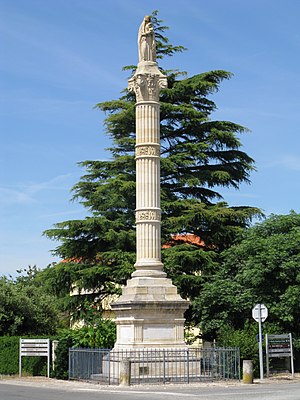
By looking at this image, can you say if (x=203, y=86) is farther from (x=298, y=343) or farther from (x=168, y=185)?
(x=298, y=343)

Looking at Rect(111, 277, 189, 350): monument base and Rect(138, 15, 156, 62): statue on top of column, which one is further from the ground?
Rect(138, 15, 156, 62): statue on top of column

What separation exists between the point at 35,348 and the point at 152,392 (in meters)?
8.04

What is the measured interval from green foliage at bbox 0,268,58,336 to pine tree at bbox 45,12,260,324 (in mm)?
1965

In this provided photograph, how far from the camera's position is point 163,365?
2247cm

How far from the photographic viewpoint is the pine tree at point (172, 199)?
32.8 metres

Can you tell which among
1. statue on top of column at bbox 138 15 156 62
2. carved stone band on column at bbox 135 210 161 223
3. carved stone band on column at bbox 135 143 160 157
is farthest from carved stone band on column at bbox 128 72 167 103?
carved stone band on column at bbox 135 210 161 223

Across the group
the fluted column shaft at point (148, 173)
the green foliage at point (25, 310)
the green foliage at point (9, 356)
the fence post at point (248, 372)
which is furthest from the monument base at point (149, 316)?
the green foliage at point (25, 310)

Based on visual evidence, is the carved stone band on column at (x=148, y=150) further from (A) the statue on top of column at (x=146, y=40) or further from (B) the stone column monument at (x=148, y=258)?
(A) the statue on top of column at (x=146, y=40)

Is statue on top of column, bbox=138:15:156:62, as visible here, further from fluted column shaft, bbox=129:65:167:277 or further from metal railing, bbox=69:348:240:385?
metal railing, bbox=69:348:240:385

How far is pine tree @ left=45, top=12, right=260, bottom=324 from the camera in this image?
3284 cm

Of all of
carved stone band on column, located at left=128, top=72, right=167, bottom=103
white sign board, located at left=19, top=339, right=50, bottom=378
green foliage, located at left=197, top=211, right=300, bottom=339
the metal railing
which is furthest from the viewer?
green foliage, located at left=197, top=211, right=300, bottom=339

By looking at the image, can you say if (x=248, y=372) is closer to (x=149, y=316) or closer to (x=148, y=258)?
(x=149, y=316)

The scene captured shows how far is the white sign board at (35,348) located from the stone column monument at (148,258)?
3.07 meters

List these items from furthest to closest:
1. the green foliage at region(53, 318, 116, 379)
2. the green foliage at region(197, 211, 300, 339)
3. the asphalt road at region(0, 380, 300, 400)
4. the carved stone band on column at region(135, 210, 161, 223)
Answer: the green foliage at region(197, 211, 300, 339), the green foliage at region(53, 318, 116, 379), the carved stone band on column at region(135, 210, 161, 223), the asphalt road at region(0, 380, 300, 400)
